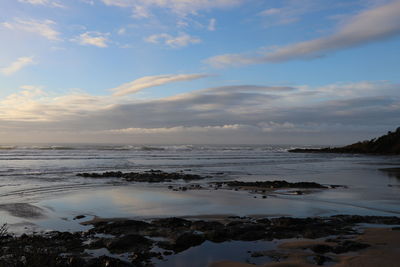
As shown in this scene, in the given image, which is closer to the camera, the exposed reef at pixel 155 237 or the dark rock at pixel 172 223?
the exposed reef at pixel 155 237

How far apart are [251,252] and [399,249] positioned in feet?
8.97

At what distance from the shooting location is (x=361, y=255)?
6.16 m

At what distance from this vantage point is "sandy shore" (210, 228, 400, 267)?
5785mm

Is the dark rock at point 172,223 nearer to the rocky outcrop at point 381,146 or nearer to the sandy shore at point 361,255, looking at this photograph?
the sandy shore at point 361,255

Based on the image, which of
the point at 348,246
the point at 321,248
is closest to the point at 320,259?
the point at 321,248

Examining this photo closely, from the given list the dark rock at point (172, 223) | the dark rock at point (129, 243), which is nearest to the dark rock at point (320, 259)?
the dark rock at point (129, 243)

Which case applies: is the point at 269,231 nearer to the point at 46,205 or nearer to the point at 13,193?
the point at 46,205

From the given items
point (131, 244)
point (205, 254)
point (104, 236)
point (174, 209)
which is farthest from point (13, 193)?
point (205, 254)

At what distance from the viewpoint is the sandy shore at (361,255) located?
19.0 ft

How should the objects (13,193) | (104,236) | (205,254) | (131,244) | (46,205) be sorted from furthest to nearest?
(13,193) < (46,205) < (104,236) < (131,244) < (205,254)

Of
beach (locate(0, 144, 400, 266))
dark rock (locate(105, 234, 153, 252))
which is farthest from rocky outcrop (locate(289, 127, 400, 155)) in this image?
dark rock (locate(105, 234, 153, 252))

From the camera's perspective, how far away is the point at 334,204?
38.2 ft

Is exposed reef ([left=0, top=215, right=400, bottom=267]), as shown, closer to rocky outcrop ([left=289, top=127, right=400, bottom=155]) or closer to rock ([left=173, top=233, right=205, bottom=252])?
rock ([left=173, top=233, right=205, bottom=252])

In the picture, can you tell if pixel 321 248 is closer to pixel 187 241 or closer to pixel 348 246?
pixel 348 246
